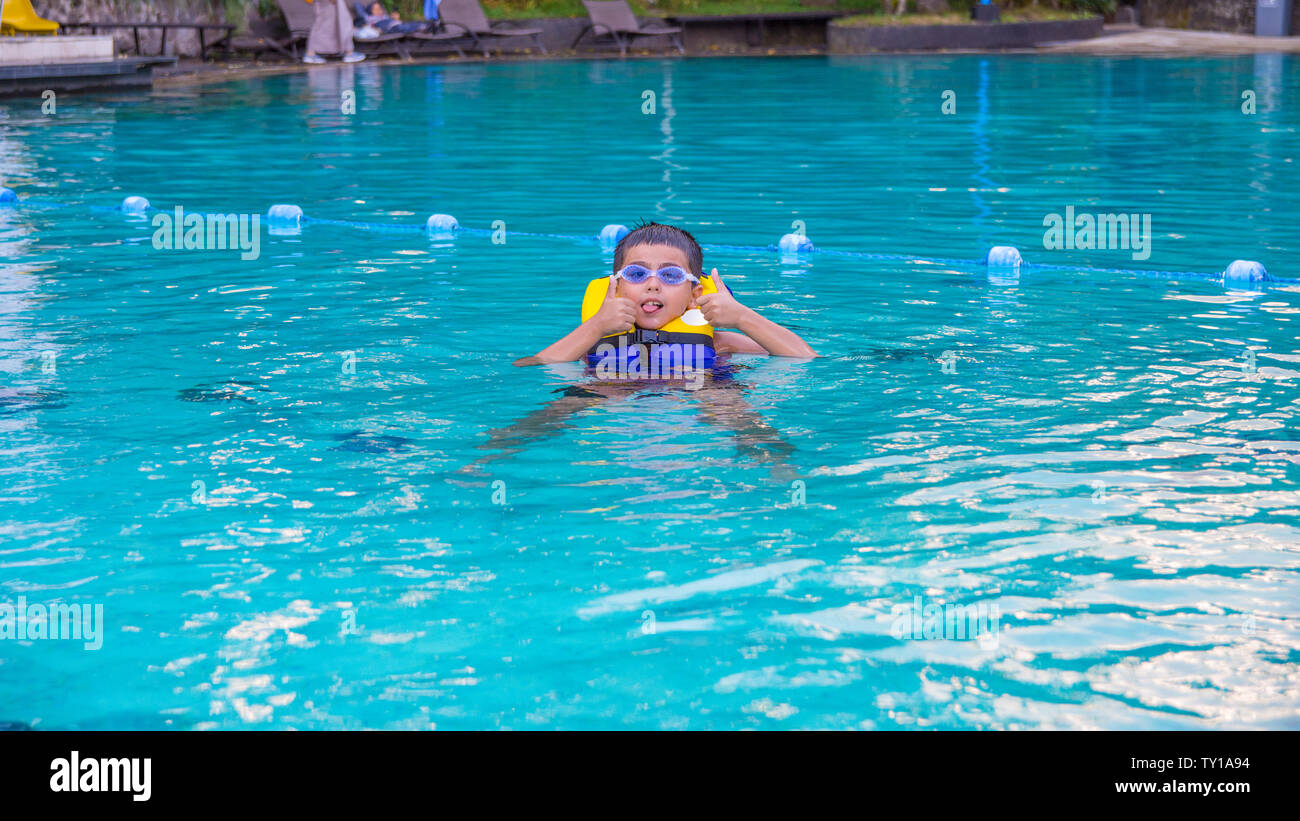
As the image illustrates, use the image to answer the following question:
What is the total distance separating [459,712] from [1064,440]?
9.49 ft

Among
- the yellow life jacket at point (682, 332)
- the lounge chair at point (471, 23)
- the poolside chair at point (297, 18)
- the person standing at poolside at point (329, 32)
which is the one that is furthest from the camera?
the lounge chair at point (471, 23)

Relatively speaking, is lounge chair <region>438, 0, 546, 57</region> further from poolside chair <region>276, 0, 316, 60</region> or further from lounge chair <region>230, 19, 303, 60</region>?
lounge chair <region>230, 19, 303, 60</region>

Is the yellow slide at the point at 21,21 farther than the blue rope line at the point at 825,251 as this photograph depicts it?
Yes

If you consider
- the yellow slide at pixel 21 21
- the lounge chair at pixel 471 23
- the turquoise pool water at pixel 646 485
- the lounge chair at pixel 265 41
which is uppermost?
the lounge chair at pixel 471 23

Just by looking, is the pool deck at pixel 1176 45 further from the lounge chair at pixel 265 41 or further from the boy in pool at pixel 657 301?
the boy in pool at pixel 657 301

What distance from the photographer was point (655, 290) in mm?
5930

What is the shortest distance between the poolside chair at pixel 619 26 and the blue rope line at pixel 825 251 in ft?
65.5

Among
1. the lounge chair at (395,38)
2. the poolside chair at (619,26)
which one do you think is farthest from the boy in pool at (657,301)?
the poolside chair at (619,26)

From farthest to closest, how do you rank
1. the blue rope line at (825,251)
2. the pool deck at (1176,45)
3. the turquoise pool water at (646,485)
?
the pool deck at (1176,45)
the blue rope line at (825,251)
the turquoise pool water at (646,485)

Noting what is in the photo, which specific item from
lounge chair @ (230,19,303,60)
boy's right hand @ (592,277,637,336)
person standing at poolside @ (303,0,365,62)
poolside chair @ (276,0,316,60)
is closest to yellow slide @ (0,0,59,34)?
lounge chair @ (230,19,303,60)

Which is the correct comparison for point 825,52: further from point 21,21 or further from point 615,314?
point 615,314

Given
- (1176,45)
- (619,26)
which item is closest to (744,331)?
(619,26)

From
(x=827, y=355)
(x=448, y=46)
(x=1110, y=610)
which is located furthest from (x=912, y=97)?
(x=1110, y=610)

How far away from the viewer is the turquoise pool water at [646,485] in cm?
357
